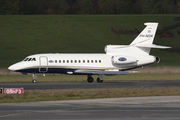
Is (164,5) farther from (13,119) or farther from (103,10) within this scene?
(13,119)

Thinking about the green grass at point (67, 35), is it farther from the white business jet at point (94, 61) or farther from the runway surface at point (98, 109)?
the runway surface at point (98, 109)

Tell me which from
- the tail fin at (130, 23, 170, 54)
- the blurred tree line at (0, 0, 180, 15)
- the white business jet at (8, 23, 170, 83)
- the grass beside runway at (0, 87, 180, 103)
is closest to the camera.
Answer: the grass beside runway at (0, 87, 180, 103)

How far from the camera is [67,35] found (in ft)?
308

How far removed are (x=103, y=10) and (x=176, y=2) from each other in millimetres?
25825

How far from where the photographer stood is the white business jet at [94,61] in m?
43.8

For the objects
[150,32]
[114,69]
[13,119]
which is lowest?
[13,119]

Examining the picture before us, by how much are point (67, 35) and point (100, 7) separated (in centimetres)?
3422

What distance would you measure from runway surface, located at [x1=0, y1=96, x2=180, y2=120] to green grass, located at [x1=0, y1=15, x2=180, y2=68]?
179ft

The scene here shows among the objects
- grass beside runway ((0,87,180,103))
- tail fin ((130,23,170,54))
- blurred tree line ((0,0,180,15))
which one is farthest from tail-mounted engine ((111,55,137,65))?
blurred tree line ((0,0,180,15))

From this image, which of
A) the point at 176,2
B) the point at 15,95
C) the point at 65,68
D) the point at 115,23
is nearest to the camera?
the point at 15,95

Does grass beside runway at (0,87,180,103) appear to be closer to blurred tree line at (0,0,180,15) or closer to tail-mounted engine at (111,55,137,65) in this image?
tail-mounted engine at (111,55,137,65)

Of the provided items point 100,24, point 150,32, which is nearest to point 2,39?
point 100,24

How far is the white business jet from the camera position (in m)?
43.8

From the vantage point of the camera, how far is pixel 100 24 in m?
101
